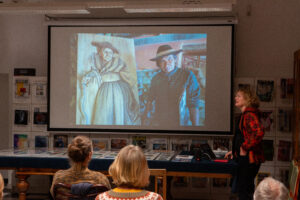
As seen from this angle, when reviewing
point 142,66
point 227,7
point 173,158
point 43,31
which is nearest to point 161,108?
point 142,66

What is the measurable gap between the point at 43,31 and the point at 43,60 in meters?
0.48

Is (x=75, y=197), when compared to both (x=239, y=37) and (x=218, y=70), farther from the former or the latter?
(x=239, y=37)

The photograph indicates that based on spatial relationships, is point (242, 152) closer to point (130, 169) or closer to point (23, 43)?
point (130, 169)

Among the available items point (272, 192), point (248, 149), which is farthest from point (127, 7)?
point (272, 192)

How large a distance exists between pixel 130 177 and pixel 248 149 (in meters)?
2.39

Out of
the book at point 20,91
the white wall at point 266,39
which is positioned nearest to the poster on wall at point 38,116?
the book at point 20,91

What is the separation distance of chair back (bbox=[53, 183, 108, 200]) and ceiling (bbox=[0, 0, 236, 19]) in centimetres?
272

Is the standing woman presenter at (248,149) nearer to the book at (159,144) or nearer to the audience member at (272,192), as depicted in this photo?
the book at (159,144)

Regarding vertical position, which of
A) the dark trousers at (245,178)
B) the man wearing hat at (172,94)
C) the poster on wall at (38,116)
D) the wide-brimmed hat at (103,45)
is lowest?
the dark trousers at (245,178)

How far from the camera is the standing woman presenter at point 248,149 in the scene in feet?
15.1

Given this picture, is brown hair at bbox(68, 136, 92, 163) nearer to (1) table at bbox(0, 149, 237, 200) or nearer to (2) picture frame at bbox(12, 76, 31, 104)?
(1) table at bbox(0, 149, 237, 200)

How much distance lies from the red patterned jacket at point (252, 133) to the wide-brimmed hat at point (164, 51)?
1973 millimetres

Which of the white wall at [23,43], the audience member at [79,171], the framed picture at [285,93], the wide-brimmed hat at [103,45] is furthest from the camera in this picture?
the white wall at [23,43]

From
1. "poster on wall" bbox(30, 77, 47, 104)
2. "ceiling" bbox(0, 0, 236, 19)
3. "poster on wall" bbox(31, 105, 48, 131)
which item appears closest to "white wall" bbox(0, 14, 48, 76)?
"poster on wall" bbox(30, 77, 47, 104)
